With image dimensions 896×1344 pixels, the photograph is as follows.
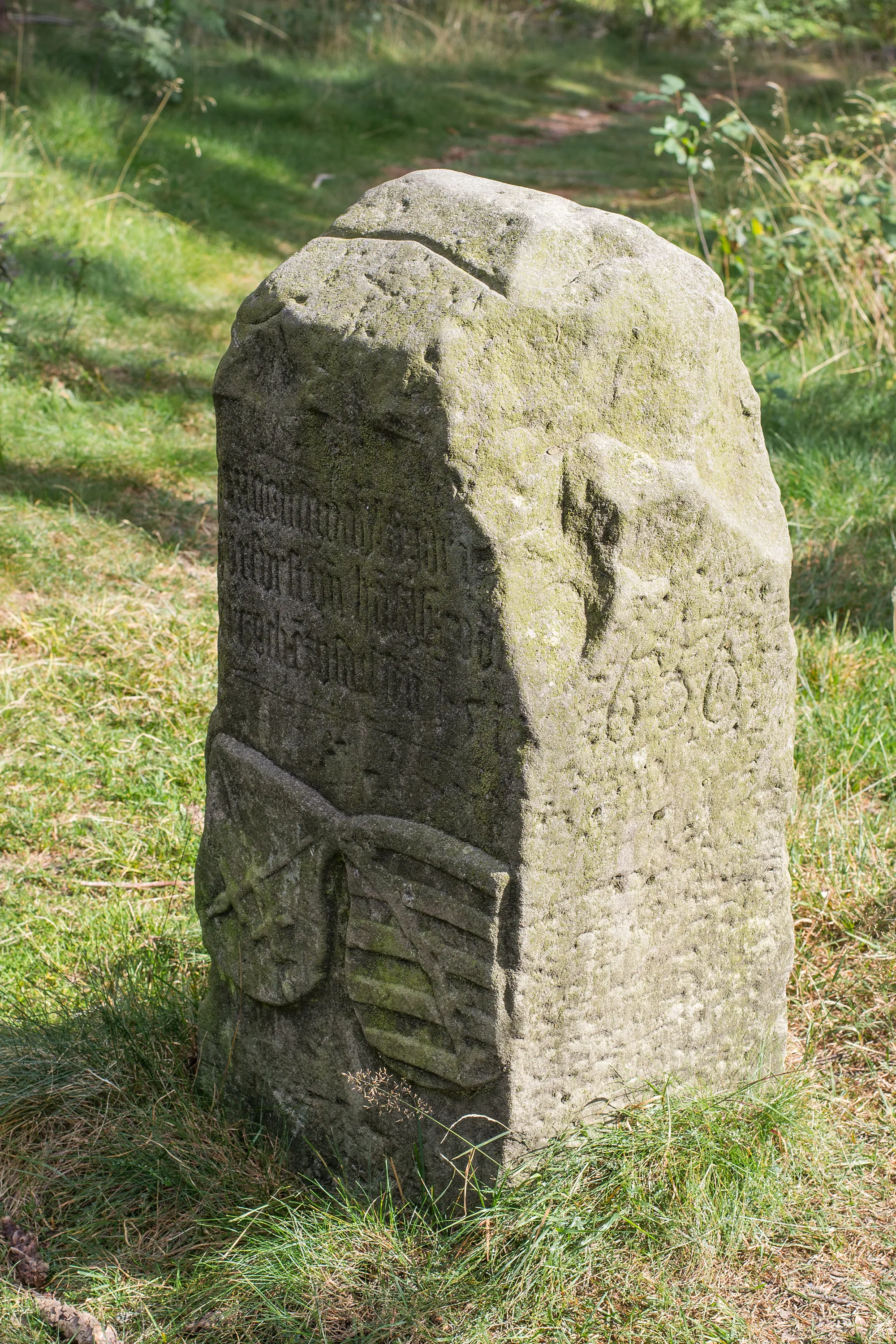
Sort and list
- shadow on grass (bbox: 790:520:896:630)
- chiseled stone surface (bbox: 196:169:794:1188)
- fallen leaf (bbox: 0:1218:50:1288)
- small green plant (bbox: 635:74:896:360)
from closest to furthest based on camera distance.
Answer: chiseled stone surface (bbox: 196:169:794:1188) → fallen leaf (bbox: 0:1218:50:1288) → shadow on grass (bbox: 790:520:896:630) → small green plant (bbox: 635:74:896:360)

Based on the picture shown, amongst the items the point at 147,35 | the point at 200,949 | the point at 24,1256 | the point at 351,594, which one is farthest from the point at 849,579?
the point at 147,35

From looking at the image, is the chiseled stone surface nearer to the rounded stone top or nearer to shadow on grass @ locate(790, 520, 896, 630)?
the rounded stone top

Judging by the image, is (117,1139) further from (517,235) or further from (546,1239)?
(517,235)

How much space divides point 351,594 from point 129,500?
10.3 feet

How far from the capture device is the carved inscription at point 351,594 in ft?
5.89

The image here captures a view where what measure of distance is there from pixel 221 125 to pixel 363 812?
319 inches

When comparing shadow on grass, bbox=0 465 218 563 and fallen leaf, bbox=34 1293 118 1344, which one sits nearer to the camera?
fallen leaf, bbox=34 1293 118 1344

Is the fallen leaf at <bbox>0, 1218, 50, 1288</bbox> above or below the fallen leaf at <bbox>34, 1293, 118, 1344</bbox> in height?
below

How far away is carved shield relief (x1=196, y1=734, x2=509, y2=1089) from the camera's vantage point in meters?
1.90

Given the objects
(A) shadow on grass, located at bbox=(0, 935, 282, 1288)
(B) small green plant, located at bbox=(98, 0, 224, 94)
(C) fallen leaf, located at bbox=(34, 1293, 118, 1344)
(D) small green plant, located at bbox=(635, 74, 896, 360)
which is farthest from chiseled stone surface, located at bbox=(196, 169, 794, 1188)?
(B) small green plant, located at bbox=(98, 0, 224, 94)

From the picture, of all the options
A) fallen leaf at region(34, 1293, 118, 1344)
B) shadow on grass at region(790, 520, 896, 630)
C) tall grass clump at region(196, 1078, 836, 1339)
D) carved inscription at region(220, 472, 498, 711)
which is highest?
carved inscription at region(220, 472, 498, 711)

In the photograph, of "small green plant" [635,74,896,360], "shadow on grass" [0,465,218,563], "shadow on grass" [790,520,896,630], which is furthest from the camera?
"small green plant" [635,74,896,360]

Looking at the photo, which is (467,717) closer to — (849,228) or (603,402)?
(603,402)

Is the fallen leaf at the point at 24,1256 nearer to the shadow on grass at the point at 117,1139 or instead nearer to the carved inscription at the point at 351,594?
the shadow on grass at the point at 117,1139
